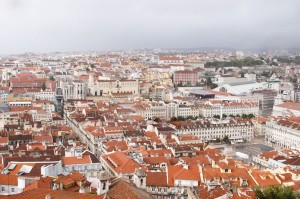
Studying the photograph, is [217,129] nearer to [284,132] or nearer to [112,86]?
[284,132]

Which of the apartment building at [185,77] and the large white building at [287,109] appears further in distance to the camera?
the apartment building at [185,77]

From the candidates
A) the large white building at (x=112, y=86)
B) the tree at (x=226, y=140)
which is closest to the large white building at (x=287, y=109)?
the tree at (x=226, y=140)

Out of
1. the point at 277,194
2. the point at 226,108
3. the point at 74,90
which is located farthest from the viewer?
the point at 74,90

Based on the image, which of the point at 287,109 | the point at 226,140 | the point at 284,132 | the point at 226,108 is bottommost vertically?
the point at 226,140

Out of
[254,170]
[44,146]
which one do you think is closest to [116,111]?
[44,146]

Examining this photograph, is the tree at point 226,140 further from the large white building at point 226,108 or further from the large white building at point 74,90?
the large white building at point 74,90

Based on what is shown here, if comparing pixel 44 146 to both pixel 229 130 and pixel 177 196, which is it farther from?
pixel 229 130

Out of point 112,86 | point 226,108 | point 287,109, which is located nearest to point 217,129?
point 226,108

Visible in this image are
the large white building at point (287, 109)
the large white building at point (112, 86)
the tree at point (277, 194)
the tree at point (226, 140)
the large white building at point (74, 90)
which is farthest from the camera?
the large white building at point (112, 86)
